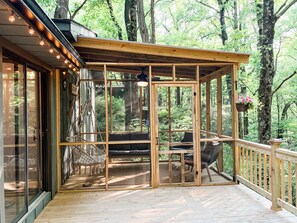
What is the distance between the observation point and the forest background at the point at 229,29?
32.2 feet

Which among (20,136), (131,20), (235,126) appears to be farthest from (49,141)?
(131,20)

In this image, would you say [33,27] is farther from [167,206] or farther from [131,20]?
[131,20]

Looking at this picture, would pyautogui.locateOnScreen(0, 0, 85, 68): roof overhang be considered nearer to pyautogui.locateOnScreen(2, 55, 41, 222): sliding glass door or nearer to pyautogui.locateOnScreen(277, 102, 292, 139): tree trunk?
pyautogui.locateOnScreen(2, 55, 41, 222): sliding glass door

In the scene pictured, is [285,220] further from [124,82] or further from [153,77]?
[124,82]

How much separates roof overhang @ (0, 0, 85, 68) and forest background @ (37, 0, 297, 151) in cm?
631

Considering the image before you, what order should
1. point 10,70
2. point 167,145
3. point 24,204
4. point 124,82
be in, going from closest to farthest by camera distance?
point 10,70, point 24,204, point 167,145, point 124,82

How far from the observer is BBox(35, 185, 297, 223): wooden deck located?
364cm

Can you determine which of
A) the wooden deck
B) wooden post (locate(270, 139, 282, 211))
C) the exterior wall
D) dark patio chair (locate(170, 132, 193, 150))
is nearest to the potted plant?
dark patio chair (locate(170, 132, 193, 150))

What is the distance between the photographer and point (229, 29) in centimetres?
1415

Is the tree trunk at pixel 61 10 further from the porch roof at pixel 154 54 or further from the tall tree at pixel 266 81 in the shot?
the tall tree at pixel 266 81

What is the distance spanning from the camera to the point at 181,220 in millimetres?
3564

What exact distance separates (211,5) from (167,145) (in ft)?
35.5

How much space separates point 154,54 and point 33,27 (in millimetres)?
3023

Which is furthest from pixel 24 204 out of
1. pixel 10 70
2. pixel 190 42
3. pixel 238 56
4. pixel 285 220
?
pixel 190 42
